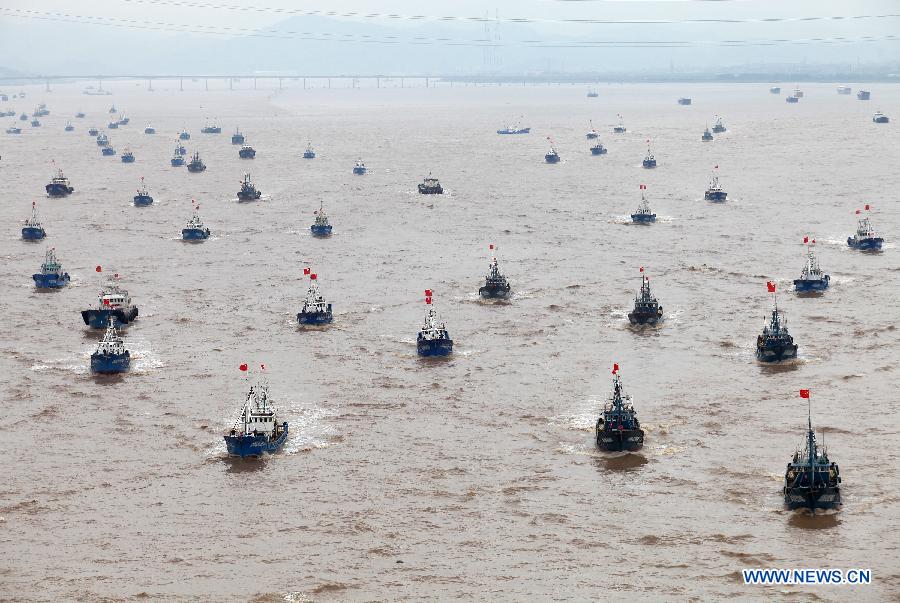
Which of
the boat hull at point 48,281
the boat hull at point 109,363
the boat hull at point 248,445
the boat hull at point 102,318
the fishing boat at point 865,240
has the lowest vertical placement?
the boat hull at point 248,445

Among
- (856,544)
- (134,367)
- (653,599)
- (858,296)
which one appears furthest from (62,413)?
(858,296)

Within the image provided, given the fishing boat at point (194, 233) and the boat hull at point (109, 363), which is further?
the fishing boat at point (194, 233)

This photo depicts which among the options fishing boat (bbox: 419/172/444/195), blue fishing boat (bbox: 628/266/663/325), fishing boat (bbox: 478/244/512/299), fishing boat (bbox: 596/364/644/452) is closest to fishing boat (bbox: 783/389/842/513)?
fishing boat (bbox: 596/364/644/452)

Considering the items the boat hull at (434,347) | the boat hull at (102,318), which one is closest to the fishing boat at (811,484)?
the boat hull at (434,347)

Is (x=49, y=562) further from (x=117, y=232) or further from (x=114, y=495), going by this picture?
(x=117, y=232)

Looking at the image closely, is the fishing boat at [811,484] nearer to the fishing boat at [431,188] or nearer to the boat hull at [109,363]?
the boat hull at [109,363]

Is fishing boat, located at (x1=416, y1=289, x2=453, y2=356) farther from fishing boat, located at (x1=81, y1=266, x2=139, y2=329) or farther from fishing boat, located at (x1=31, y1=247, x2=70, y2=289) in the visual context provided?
fishing boat, located at (x1=31, y1=247, x2=70, y2=289)
